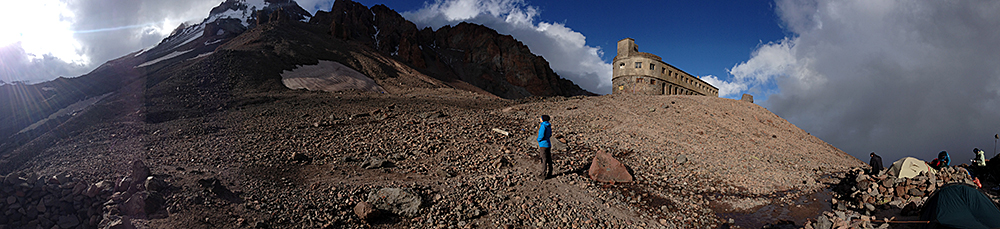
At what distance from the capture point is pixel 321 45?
136 ft

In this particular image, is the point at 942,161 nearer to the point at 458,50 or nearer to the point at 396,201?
the point at 396,201

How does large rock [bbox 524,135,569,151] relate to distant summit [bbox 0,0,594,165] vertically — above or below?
below

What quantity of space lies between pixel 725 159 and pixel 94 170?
15.9 m

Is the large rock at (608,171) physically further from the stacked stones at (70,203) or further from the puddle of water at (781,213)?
the stacked stones at (70,203)

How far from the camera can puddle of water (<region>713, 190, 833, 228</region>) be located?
7.63 m

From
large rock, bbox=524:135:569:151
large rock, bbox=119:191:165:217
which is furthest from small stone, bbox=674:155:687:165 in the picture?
large rock, bbox=119:191:165:217

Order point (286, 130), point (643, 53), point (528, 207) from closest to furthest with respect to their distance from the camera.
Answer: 1. point (528, 207)
2. point (286, 130)
3. point (643, 53)

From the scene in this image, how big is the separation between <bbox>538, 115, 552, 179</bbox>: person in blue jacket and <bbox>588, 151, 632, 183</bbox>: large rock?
116cm

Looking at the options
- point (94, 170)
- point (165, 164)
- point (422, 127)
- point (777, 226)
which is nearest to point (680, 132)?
point (777, 226)

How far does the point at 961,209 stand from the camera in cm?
719

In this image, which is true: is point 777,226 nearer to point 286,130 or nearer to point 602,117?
point 602,117

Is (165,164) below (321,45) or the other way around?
below

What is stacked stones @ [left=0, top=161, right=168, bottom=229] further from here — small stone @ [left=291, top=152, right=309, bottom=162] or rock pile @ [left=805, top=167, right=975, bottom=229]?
rock pile @ [left=805, top=167, right=975, bottom=229]

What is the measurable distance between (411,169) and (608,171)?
15.4ft
